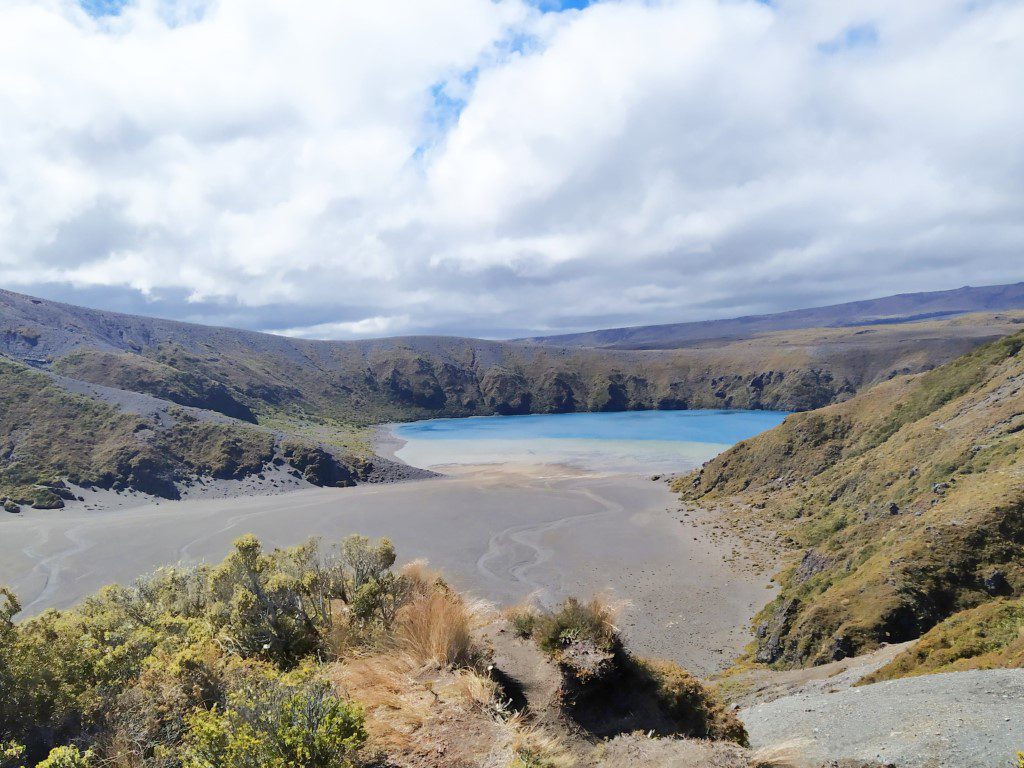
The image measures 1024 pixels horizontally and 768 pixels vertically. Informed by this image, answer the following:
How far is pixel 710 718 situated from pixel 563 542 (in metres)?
28.0

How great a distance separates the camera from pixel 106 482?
165 feet

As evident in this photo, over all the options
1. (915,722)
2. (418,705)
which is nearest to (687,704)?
(915,722)

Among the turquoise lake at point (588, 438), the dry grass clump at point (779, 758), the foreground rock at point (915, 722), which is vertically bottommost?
the turquoise lake at point (588, 438)

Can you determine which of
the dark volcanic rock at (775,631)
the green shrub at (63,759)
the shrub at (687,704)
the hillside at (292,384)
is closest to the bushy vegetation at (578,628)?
the shrub at (687,704)

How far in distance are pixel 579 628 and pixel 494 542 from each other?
29.2 meters

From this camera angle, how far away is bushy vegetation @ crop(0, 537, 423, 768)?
12.3 ft

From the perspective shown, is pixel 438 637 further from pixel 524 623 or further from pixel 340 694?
pixel 524 623

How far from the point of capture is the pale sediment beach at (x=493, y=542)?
76.4 feet

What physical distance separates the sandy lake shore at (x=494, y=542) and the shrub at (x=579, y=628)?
46.7ft

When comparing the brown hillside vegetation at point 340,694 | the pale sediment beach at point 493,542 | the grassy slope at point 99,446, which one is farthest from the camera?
the grassy slope at point 99,446

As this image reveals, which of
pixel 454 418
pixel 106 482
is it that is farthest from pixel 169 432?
pixel 454 418

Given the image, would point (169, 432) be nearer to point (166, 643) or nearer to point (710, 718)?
point (166, 643)

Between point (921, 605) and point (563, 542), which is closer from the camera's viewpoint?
point (921, 605)

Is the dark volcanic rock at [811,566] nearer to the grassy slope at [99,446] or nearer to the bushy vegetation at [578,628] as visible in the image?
the bushy vegetation at [578,628]
